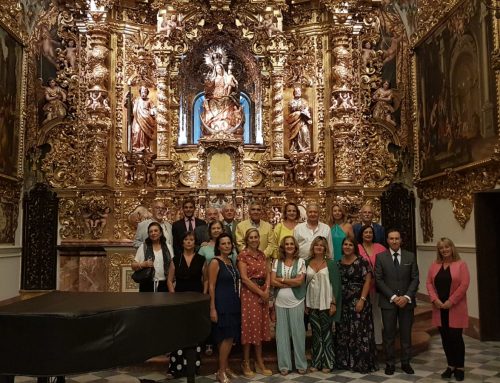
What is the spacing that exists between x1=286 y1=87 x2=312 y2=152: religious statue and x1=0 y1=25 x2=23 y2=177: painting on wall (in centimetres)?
600

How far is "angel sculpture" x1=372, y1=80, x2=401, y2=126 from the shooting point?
1180cm

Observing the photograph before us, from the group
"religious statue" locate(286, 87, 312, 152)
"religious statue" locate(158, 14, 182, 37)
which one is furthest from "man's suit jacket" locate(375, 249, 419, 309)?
"religious statue" locate(158, 14, 182, 37)

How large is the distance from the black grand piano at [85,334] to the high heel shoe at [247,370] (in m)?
1.99

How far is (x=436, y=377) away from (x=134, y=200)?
756 centimetres

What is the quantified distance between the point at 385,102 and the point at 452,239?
3.73m

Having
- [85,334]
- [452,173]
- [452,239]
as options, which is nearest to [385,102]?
[452,173]

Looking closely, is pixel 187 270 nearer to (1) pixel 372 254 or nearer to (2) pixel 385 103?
(1) pixel 372 254

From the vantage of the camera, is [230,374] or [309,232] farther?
[309,232]

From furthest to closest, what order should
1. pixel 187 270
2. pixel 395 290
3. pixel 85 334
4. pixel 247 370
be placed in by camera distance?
pixel 395 290 → pixel 247 370 → pixel 187 270 → pixel 85 334

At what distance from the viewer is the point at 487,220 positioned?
857 centimetres

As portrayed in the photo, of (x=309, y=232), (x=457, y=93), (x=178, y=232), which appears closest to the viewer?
(x=309, y=232)

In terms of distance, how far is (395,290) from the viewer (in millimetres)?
6301

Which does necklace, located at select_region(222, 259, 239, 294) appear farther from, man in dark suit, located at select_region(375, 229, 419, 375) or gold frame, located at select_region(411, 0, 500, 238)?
gold frame, located at select_region(411, 0, 500, 238)

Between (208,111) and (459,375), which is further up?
(208,111)
